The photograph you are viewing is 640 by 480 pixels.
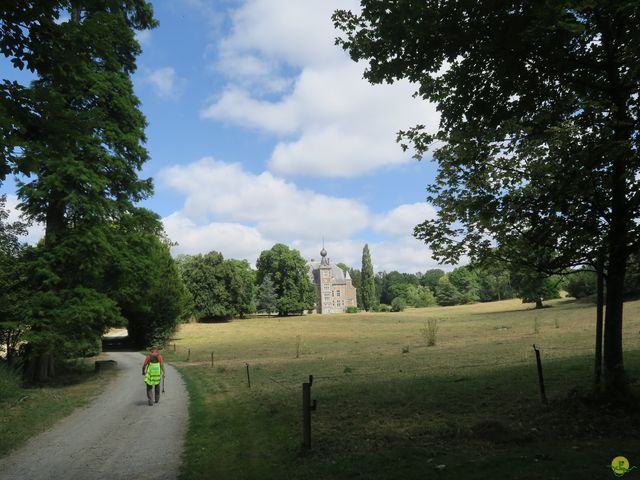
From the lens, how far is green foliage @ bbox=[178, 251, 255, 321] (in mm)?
73562

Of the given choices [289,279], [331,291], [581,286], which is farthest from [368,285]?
[581,286]

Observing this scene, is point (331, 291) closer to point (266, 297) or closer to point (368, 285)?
point (368, 285)

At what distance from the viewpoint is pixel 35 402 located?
552 inches

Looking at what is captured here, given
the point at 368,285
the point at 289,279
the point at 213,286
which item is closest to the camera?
the point at 213,286

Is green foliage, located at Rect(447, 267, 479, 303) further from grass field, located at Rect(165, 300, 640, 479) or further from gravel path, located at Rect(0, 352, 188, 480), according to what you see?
gravel path, located at Rect(0, 352, 188, 480)

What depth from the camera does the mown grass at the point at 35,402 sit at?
10.1 metres

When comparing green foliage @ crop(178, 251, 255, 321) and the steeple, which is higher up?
the steeple

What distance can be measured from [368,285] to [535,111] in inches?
4537

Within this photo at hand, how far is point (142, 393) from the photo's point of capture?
16234 millimetres

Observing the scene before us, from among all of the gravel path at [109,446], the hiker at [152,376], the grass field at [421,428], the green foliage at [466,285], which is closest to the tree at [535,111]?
the grass field at [421,428]

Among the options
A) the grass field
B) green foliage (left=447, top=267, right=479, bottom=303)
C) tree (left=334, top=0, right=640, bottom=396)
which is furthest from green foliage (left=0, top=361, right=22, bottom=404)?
green foliage (left=447, top=267, right=479, bottom=303)

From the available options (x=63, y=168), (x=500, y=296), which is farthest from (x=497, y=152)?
(x=500, y=296)

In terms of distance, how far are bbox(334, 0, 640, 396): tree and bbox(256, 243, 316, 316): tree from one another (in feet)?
271

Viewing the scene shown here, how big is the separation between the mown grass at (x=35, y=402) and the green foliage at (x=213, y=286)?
52888 millimetres
